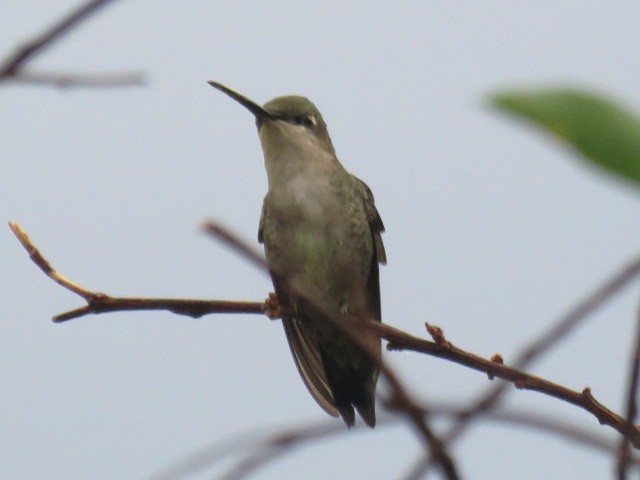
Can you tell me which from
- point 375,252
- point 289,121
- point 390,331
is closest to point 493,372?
point 390,331

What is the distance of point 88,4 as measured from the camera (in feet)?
2.79

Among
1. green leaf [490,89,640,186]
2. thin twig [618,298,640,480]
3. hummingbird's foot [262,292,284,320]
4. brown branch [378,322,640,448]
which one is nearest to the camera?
green leaf [490,89,640,186]

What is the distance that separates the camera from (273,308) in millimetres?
3100

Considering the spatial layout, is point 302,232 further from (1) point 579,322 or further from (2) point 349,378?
(1) point 579,322

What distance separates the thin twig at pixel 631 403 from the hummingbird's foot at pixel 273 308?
6.09 feet

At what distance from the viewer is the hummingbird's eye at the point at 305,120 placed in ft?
18.0

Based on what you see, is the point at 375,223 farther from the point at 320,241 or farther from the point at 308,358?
the point at 308,358

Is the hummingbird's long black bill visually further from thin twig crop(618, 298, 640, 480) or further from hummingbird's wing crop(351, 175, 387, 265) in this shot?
thin twig crop(618, 298, 640, 480)

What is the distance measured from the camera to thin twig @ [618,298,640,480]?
751mm

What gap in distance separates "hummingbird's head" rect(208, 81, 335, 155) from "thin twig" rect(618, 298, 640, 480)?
4.14m

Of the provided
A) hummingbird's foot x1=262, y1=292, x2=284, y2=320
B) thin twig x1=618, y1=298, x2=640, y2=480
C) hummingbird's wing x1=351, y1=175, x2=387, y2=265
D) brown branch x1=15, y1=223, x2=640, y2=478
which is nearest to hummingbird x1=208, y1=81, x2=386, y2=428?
hummingbird's wing x1=351, y1=175, x2=387, y2=265

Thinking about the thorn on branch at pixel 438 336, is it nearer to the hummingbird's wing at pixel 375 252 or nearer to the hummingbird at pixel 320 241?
the hummingbird at pixel 320 241

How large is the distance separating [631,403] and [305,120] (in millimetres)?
4778

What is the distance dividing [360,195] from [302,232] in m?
0.54
